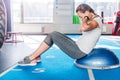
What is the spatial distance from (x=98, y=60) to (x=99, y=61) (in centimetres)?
2

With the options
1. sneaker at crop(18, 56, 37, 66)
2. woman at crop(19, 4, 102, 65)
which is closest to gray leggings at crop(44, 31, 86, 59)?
woman at crop(19, 4, 102, 65)

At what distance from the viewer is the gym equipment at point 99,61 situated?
3713 mm

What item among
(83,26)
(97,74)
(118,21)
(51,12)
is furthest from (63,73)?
A: (51,12)

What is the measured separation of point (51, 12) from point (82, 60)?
20.6 feet

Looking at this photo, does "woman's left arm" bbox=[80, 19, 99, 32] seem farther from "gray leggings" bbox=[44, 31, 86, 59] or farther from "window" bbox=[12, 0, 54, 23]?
"window" bbox=[12, 0, 54, 23]

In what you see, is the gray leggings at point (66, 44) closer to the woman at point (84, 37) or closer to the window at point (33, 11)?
the woman at point (84, 37)

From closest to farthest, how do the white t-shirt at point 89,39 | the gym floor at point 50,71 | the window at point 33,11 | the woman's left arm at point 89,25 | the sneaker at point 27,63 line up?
1. the gym floor at point 50,71
2. the woman's left arm at point 89,25
3. the white t-shirt at point 89,39
4. the sneaker at point 27,63
5. the window at point 33,11

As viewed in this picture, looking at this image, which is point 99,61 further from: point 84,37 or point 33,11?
point 33,11

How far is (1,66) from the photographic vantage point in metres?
3.88

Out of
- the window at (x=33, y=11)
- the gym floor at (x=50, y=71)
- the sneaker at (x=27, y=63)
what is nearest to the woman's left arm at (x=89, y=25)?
the gym floor at (x=50, y=71)

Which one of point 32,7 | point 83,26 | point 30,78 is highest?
point 32,7

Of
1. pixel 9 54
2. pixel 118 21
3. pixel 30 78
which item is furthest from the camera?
pixel 118 21

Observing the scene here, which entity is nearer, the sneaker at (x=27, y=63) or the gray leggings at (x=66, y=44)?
the gray leggings at (x=66, y=44)

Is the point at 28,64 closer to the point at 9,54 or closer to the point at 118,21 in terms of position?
the point at 9,54
